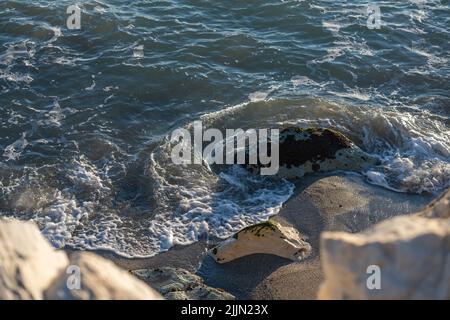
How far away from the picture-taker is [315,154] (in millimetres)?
11141

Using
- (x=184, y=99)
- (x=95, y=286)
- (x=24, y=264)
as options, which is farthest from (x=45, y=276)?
(x=184, y=99)

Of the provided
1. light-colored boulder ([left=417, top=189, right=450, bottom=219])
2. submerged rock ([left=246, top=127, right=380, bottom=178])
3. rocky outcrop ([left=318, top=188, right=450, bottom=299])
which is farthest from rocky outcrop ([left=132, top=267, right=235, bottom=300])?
rocky outcrop ([left=318, top=188, right=450, bottom=299])

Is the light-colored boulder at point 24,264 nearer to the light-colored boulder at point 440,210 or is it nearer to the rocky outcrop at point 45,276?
the rocky outcrop at point 45,276

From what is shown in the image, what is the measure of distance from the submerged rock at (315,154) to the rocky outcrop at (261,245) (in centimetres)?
230

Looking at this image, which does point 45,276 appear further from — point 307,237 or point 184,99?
point 184,99

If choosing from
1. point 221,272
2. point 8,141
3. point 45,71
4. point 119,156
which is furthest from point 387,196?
point 45,71

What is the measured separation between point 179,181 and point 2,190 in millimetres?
3240

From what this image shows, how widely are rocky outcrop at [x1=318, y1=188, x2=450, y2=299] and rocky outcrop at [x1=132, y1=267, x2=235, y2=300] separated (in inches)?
170

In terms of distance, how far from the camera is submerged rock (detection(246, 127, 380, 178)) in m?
11.1

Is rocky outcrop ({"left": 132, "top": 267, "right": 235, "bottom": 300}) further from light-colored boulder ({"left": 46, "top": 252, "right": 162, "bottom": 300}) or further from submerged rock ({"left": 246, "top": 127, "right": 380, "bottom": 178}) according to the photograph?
light-colored boulder ({"left": 46, "top": 252, "right": 162, "bottom": 300})

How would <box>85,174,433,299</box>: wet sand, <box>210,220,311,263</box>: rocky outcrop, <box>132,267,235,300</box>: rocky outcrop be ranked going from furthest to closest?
<box>210,220,311,263</box>: rocky outcrop < <box>85,174,433,299</box>: wet sand < <box>132,267,235,300</box>: rocky outcrop

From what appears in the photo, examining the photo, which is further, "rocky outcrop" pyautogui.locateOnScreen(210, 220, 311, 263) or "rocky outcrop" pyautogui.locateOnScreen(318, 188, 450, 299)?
"rocky outcrop" pyautogui.locateOnScreen(210, 220, 311, 263)

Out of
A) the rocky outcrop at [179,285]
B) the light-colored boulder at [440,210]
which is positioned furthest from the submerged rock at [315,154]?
the light-colored boulder at [440,210]

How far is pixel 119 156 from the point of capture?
1188 cm
